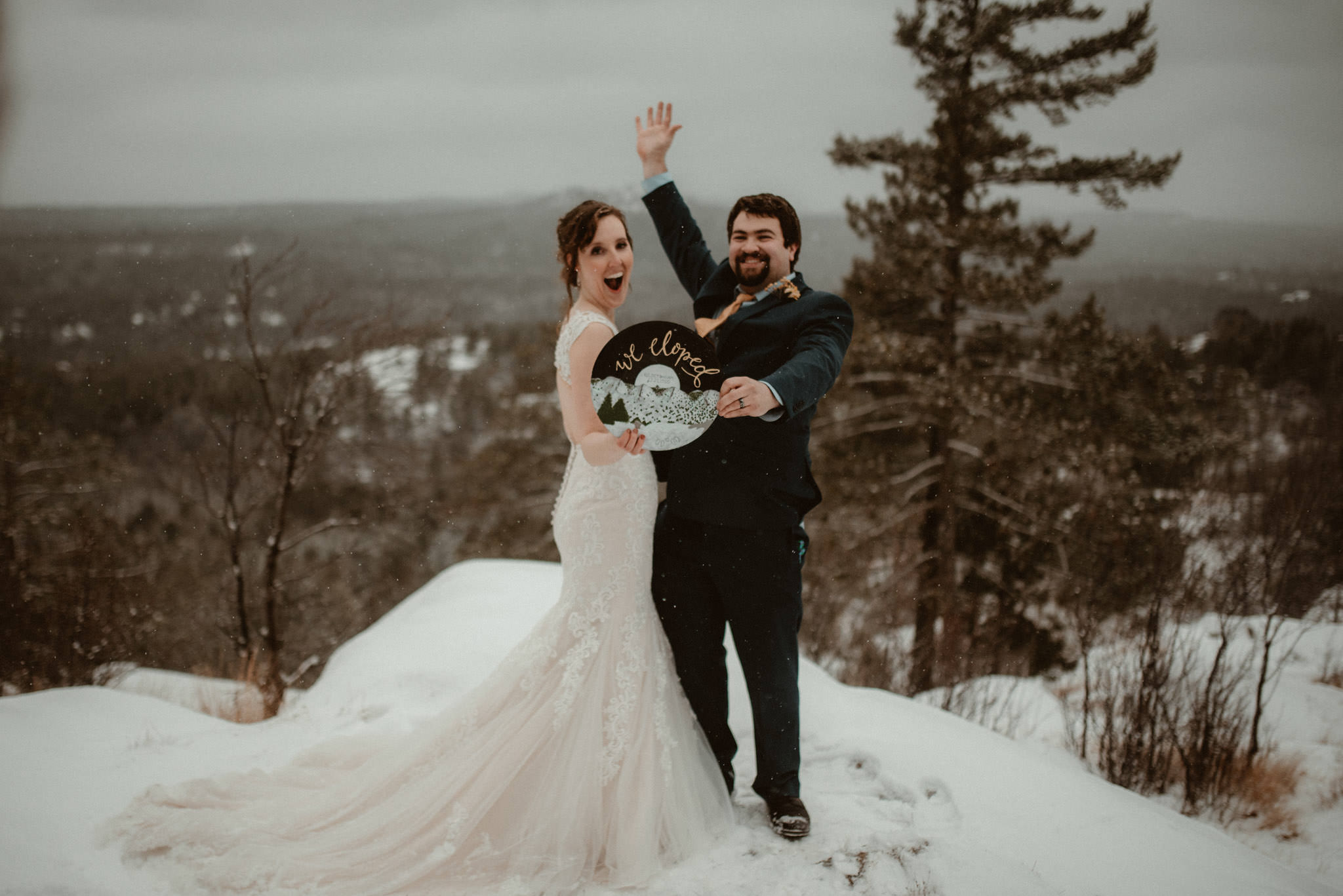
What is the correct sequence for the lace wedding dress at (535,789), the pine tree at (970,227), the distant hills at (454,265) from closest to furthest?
the lace wedding dress at (535,789) < the pine tree at (970,227) < the distant hills at (454,265)

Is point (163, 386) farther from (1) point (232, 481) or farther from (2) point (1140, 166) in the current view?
(2) point (1140, 166)

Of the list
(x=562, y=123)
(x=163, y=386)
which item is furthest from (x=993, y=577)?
(x=562, y=123)

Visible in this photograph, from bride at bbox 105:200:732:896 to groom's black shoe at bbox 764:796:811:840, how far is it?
188mm

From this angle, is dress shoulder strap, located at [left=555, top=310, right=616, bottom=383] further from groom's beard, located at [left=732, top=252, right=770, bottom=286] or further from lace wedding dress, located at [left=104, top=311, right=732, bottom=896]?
groom's beard, located at [left=732, top=252, right=770, bottom=286]

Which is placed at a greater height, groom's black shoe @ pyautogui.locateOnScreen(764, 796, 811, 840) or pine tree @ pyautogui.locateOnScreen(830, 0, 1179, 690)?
pine tree @ pyautogui.locateOnScreen(830, 0, 1179, 690)

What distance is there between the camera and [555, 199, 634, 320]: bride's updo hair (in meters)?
2.32

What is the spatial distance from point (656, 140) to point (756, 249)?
2.64 ft

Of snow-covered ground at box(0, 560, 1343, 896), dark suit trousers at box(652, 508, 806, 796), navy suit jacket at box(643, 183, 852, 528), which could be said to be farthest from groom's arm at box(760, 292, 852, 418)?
snow-covered ground at box(0, 560, 1343, 896)

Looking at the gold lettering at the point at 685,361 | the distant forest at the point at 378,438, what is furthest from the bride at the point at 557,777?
the distant forest at the point at 378,438

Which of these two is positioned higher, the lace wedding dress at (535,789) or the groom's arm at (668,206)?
the groom's arm at (668,206)

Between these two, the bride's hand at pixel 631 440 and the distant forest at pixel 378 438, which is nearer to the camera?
the bride's hand at pixel 631 440

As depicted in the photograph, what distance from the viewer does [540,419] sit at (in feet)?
44.0

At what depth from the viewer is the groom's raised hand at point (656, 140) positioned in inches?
108

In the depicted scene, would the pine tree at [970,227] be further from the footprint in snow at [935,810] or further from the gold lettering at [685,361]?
the gold lettering at [685,361]
